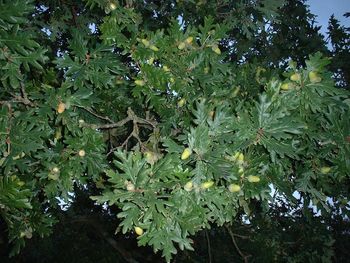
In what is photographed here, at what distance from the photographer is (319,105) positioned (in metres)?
2.42

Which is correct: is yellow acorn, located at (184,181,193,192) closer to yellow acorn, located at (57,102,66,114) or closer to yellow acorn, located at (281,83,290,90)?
yellow acorn, located at (281,83,290,90)

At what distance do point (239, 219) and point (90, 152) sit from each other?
5955 mm

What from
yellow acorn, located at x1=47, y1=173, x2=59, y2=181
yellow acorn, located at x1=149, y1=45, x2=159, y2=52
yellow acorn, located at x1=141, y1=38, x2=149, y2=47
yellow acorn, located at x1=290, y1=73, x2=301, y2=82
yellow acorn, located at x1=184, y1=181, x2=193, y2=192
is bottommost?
yellow acorn, located at x1=47, y1=173, x2=59, y2=181

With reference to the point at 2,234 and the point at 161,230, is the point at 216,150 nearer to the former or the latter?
the point at 161,230

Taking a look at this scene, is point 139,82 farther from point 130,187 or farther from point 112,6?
point 130,187

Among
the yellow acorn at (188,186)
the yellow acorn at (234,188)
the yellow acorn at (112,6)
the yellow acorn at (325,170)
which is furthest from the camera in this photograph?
the yellow acorn at (112,6)

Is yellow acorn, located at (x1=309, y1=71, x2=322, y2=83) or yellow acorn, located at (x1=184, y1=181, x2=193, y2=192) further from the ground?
yellow acorn, located at (x1=309, y1=71, x2=322, y2=83)

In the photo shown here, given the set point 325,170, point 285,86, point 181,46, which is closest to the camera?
point 285,86

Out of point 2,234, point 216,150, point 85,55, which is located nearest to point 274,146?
point 216,150

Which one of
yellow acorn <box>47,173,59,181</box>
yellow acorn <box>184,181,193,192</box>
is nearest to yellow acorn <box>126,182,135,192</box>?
yellow acorn <box>184,181,193,192</box>

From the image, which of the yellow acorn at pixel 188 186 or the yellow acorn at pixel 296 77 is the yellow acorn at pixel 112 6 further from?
the yellow acorn at pixel 188 186

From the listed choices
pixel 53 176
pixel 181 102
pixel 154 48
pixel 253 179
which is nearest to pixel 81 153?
pixel 53 176

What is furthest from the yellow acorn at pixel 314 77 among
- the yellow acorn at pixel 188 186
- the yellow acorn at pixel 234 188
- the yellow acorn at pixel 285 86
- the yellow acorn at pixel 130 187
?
the yellow acorn at pixel 130 187

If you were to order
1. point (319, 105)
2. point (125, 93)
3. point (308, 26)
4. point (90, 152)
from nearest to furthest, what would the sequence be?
point (319, 105), point (90, 152), point (125, 93), point (308, 26)
